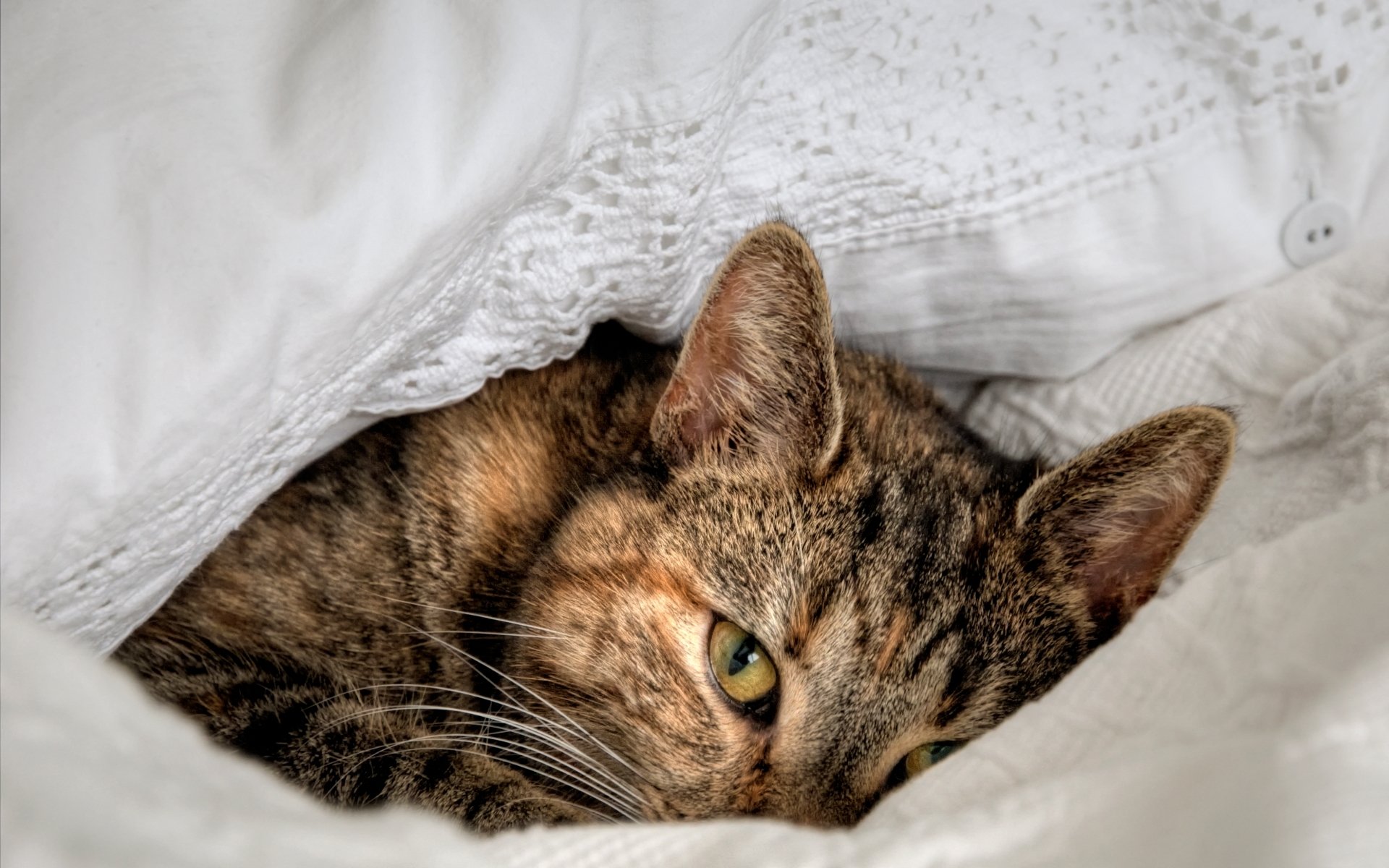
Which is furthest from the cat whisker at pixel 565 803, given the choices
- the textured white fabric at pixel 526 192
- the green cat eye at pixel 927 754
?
the textured white fabric at pixel 526 192

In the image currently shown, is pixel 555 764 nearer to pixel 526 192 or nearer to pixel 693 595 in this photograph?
pixel 693 595

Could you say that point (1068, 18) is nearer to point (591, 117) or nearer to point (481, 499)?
point (591, 117)

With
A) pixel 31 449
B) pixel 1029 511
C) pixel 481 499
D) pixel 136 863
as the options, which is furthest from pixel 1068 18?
A: pixel 136 863

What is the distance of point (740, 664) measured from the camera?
138 centimetres

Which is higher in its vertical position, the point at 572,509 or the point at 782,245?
the point at 782,245

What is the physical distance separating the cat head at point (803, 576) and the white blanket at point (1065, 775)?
306mm

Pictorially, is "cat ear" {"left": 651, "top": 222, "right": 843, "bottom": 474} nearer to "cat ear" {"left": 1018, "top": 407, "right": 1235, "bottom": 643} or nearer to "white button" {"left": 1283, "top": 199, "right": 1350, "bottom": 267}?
"cat ear" {"left": 1018, "top": 407, "right": 1235, "bottom": 643}

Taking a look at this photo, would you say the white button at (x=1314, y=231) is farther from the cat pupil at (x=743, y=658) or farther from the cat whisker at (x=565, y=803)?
the cat whisker at (x=565, y=803)

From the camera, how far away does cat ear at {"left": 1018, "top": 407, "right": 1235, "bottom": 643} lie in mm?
1365

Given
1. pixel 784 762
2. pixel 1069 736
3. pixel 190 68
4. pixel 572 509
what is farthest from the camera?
pixel 572 509

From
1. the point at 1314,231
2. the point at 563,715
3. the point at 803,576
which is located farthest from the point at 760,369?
the point at 1314,231

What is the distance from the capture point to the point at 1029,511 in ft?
4.67

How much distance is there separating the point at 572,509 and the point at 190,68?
769mm

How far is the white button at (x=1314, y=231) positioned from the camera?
1800 mm
